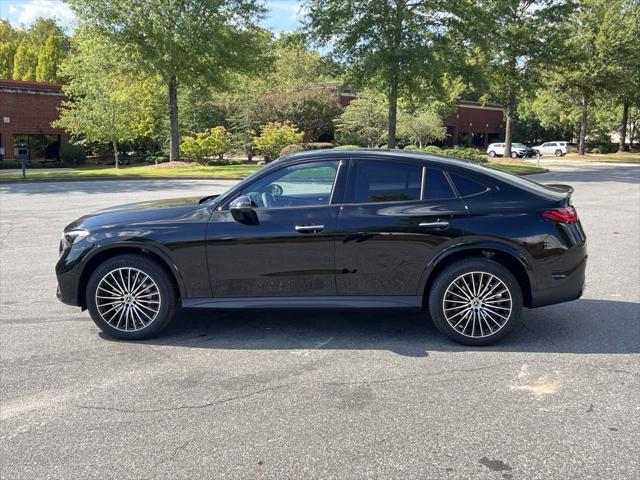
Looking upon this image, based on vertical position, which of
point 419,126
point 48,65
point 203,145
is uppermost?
point 48,65

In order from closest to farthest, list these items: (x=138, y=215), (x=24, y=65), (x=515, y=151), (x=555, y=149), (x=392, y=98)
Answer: (x=138, y=215), (x=392, y=98), (x=515, y=151), (x=555, y=149), (x=24, y=65)

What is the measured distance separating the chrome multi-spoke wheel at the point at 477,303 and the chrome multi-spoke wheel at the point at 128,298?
2.51 m

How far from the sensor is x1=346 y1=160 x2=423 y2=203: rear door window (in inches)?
192

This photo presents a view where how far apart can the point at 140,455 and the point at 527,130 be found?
2810 inches

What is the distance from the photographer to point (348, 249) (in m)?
4.79

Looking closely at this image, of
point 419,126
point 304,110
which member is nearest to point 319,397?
point 304,110

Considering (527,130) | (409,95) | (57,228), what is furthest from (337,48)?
(527,130)

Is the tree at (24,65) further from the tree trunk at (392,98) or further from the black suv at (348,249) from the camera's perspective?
the black suv at (348,249)

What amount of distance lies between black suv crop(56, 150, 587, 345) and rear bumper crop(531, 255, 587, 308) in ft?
0.04

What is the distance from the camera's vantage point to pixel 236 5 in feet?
90.6

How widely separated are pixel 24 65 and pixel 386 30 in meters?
45.4

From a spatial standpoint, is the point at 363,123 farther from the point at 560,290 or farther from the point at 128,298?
the point at 128,298

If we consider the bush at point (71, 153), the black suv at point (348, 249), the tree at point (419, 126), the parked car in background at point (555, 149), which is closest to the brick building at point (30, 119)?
the bush at point (71, 153)

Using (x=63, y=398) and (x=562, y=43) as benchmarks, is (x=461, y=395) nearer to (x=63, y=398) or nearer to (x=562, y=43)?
(x=63, y=398)
